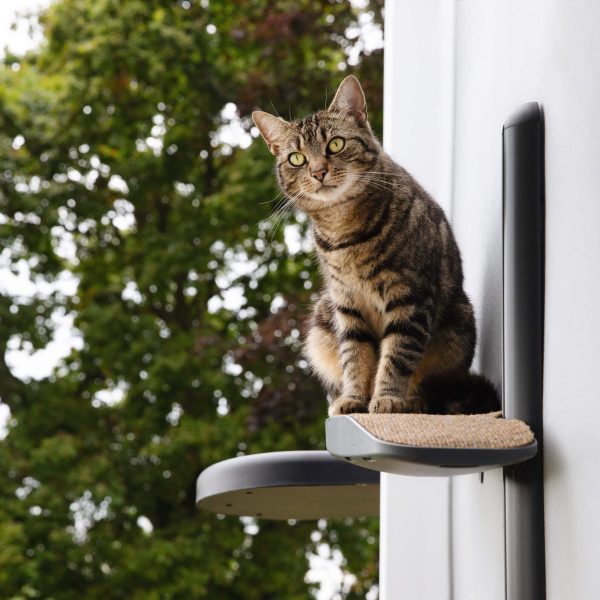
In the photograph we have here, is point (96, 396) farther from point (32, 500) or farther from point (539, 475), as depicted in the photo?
point (539, 475)

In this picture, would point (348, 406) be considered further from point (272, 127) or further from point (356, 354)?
point (272, 127)

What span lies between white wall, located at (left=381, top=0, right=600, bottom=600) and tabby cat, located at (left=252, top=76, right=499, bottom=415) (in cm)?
5

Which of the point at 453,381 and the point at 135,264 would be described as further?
the point at 135,264

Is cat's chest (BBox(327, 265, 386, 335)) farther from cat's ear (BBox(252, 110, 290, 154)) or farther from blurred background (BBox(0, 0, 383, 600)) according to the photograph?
blurred background (BBox(0, 0, 383, 600))

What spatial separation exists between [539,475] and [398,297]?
1.44ft

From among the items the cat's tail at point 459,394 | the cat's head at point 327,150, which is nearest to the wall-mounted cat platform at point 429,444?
the cat's tail at point 459,394

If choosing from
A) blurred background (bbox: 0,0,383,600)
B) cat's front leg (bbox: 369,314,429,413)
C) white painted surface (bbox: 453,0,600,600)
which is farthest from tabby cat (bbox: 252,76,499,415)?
blurred background (bbox: 0,0,383,600)

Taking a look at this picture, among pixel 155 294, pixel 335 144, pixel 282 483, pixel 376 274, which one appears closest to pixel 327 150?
pixel 335 144

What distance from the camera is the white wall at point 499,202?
2.75 ft

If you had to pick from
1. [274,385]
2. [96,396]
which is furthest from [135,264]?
[274,385]

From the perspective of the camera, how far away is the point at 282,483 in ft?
4.29

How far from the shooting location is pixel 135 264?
5570 millimetres

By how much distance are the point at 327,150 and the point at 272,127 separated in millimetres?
140

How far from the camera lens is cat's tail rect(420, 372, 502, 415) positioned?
46.6 inches
